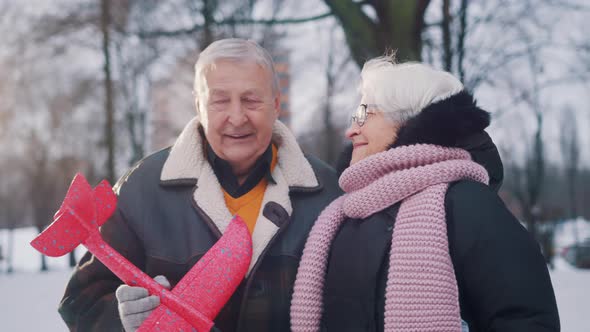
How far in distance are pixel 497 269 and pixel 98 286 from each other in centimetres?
153

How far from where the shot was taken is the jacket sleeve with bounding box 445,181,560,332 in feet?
4.84

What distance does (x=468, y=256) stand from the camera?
1.55 m

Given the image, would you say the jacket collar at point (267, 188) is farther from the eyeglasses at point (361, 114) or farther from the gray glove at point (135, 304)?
the eyeglasses at point (361, 114)

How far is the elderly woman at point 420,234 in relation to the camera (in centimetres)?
151

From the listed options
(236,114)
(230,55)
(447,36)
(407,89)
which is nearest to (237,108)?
(236,114)

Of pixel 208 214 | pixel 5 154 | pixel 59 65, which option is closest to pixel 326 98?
pixel 59 65

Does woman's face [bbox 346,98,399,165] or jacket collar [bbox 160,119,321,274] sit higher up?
woman's face [bbox 346,98,399,165]

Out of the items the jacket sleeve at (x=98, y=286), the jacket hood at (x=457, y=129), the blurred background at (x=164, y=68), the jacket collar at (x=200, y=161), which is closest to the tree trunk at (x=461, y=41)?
the blurred background at (x=164, y=68)

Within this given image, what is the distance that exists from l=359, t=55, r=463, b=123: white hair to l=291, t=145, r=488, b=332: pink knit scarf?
0.17 metres

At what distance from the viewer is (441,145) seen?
1.75 meters

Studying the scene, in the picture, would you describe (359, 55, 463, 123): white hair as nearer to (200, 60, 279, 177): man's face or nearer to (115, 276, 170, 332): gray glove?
(200, 60, 279, 177): man's face

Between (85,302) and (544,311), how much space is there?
5.52 ft

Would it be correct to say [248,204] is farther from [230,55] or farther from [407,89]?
[407,89]

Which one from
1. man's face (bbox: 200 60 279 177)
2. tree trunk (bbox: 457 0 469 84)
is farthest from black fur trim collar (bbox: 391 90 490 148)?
tree trunk (bbox: 457 0 469 84)
